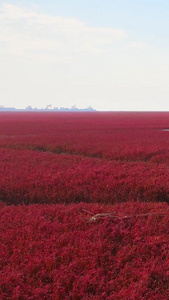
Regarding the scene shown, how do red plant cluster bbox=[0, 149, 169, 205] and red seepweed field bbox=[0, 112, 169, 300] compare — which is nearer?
red seepweed field bbox=[0, 112, 169, 300]

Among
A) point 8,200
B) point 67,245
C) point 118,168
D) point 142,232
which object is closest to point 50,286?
point 67,245

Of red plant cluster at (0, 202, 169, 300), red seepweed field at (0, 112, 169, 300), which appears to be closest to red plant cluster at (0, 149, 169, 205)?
red seepweed field at (0, 112, 169, 300)

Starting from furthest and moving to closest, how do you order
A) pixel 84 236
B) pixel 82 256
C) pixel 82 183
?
pixel 82 183 < pixel 84 236 < pixel 82 256

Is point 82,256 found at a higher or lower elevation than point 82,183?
lower

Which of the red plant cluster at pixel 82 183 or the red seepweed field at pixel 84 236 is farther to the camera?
the red plant cluster at pixel 82 183

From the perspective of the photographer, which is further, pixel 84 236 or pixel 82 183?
pixel 82 183

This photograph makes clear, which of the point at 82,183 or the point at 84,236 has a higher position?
the point at 82,183

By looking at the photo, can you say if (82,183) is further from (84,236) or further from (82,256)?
(82,256)

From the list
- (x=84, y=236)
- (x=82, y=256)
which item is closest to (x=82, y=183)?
(x=84, y=236)

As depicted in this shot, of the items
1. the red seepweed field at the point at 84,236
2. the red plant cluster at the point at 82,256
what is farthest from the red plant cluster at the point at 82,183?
the red plant cluster at the point at 82,256

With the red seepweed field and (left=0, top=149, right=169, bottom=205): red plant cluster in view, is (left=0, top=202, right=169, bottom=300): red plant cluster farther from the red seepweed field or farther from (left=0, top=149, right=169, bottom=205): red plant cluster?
(left=0, top=149, right=169, bottom=205): red plant cluster

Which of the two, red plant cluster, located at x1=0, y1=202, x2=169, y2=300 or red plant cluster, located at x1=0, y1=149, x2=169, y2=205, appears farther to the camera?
red plant cluster, located at x1=0, y1=149, x2=169, y2=205

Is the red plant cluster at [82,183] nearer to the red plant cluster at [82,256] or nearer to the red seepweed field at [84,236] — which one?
the red seepweed field at [84,236]

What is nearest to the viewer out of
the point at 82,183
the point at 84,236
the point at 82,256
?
the point at 82,256
